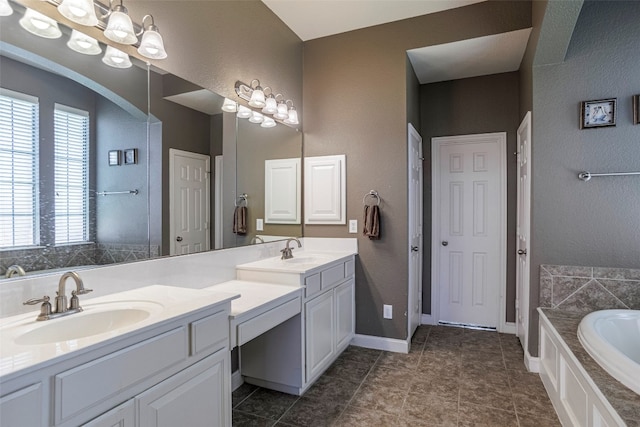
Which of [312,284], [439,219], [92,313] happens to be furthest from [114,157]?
[439,219]

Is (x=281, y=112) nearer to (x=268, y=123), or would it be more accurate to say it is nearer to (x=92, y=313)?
(x=268, y=123)

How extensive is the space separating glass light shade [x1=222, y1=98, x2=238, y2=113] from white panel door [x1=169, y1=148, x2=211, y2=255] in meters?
0.39

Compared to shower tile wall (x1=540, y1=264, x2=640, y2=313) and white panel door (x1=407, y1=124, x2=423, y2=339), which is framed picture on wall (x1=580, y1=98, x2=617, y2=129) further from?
white panel door (x1=407, y1=124, x2=423, y2=339)

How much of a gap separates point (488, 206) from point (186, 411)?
326 centimetres

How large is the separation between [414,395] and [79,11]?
9.00 ft

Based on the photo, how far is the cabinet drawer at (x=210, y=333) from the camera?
1.30 meters

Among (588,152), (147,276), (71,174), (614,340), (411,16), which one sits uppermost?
(411,16)

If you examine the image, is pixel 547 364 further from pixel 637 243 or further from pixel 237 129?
pixel 237 129

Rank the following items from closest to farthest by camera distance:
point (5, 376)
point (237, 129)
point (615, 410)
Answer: point (5, 376) < point (615, 410) < point (237, 129)

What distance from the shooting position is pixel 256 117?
8.68 feet

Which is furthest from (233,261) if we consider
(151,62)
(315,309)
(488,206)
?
(488,206)

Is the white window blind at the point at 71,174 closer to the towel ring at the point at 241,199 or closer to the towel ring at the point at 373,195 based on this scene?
the towel ring at the point at 241,199

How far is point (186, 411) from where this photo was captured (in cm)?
129

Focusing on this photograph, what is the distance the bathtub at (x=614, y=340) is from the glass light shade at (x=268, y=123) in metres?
A: 2.48
